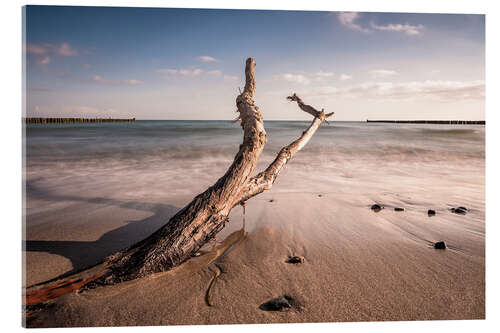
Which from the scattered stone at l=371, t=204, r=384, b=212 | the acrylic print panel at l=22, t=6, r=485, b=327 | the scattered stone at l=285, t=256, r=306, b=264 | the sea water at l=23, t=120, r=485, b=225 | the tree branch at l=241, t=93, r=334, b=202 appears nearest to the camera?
the acrylic print panel at l=22, t=6, r=485, b=327

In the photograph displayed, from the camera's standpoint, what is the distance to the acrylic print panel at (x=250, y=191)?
1932 mm

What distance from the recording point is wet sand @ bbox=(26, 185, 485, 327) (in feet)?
5.95

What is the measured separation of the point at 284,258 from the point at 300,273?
0.90ft

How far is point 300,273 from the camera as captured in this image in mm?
2213

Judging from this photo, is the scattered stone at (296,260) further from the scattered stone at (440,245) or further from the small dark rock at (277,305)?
the scattered stone at (440,245)

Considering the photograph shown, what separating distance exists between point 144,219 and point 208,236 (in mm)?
1633

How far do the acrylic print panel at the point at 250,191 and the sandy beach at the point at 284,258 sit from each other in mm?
14

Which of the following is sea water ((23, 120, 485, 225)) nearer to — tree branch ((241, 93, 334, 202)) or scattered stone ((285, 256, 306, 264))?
tree branch ((241, 93, 334, 202))

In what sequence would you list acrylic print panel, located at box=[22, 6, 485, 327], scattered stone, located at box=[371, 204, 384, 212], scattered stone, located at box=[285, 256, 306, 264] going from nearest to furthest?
acrylic print panel, located at box=[22, 6, 485, 327]
scattered stone, located at box=[285, 256, 306, 264]
scattered stone, located at box=[371, 204, 384, 212]

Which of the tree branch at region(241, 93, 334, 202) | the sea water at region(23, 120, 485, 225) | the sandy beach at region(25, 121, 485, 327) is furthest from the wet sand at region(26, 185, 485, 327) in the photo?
the sea water at region(23, 120, 485, 225)

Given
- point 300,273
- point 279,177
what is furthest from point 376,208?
point 279,177

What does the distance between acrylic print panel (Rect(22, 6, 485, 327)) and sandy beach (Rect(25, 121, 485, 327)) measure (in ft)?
0.05

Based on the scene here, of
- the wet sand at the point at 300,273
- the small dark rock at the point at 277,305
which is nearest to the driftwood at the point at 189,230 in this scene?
the wet sand at the point at 300,273

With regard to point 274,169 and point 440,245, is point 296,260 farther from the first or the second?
point 440,245
